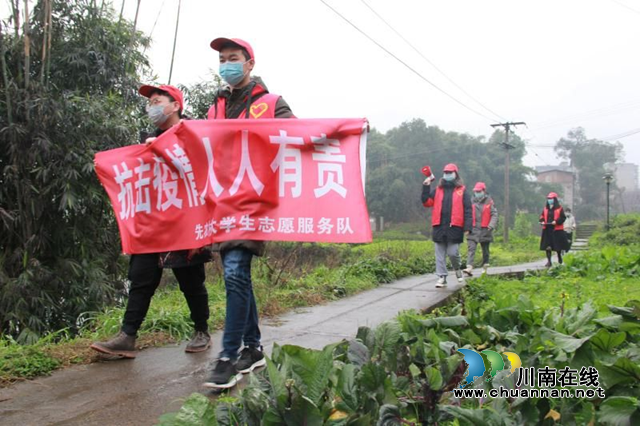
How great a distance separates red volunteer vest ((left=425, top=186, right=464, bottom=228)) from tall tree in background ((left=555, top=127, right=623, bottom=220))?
67.9 metres

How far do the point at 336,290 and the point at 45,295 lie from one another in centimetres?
321

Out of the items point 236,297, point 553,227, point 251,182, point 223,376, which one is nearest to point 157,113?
point 251,182

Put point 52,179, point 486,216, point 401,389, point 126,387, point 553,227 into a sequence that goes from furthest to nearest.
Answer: point 553,227, point 486,216, point 52,179, point 126,387, point 401,389

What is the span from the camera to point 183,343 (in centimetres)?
405

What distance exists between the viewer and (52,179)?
5.60m

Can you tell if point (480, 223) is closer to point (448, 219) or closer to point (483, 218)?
point (483, 218)

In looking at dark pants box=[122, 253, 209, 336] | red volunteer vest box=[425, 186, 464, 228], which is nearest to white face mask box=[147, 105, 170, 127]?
dark pants box=[122, 253, 209, 336]

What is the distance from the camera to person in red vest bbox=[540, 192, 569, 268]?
12.3m

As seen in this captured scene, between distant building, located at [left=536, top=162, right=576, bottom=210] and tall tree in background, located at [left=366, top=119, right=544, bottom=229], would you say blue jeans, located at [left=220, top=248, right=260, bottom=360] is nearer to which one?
tall tree in background, located at [left=366, top=119, right=544, bottom=229]

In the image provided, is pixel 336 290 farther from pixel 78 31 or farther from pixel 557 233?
pixel 557 233

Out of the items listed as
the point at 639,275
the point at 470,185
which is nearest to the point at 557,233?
the point at 639,275

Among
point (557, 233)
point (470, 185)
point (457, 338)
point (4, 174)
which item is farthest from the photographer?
point (470, 185)

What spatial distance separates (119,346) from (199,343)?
0.53 metres

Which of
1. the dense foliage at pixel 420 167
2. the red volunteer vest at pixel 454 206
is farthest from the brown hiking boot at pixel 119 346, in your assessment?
the dense foliage at pixel 420 167
